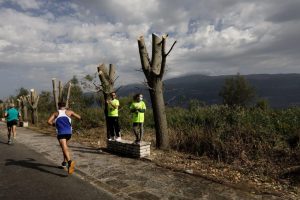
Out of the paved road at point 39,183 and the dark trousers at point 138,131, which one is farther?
the dark trousers at point 138,131

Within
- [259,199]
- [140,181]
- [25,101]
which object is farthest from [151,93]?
[25,101]

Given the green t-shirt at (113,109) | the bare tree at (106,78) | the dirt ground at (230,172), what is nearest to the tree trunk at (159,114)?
the dirt ground at (230,172)

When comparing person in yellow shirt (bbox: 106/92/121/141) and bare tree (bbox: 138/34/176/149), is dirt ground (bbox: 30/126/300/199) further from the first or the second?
person in yellow shirt (bbox: 106/92/121/141)

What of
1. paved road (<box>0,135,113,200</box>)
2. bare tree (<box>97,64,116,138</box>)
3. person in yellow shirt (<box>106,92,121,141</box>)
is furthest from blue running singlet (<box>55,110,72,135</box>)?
bare tree (<box>97,64,116,138</box>)

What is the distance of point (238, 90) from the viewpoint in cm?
9862

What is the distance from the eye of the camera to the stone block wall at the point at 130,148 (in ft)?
34.1

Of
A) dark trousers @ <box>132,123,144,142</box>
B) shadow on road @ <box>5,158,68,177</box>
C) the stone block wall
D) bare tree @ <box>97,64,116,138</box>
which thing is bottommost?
shadow on road @ <box>5,158,68,177</box>

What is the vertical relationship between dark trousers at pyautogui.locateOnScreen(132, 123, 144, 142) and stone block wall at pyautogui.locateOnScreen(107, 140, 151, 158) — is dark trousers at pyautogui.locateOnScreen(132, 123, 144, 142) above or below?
above

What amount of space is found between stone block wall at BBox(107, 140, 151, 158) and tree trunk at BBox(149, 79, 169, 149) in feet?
3.58

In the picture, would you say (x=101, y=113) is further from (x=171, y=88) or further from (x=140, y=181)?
(x=140, y=181)

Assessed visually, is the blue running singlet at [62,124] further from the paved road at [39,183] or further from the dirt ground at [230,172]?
the dirt ground at [230,172]

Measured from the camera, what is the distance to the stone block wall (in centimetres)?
1039

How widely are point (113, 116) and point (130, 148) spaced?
193cm

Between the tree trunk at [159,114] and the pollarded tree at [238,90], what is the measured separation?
86270 mm
